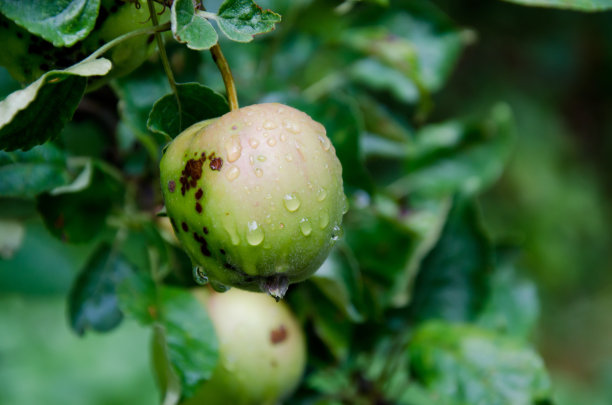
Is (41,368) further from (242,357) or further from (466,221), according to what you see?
(466,221)

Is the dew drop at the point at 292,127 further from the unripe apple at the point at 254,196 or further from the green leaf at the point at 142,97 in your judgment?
the green leaf at the point at 142,97

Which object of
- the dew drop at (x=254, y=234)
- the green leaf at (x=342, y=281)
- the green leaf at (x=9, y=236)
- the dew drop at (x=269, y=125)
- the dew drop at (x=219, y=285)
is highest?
the dew drop at (x=269, y=125)

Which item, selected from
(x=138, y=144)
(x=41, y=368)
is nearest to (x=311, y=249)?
(x=138, y=144)

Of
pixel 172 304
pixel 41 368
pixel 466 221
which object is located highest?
pixel 172 304

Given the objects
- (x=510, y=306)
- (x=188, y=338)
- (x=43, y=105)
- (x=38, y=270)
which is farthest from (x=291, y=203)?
(x=38, y=270)

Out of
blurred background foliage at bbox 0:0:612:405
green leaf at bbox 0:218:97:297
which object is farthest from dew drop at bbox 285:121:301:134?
green leaf at bbox 0:218:97:297

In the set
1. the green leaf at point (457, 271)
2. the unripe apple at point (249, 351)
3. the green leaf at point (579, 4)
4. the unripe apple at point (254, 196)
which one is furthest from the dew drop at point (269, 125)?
the green leaf at point (457, 271)
